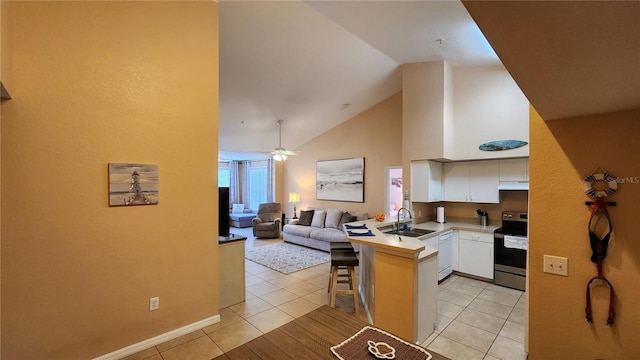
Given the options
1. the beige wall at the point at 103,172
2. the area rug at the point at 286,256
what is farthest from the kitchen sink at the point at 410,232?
the beige wall at the point at 103,172

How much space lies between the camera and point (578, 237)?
59.7 inches

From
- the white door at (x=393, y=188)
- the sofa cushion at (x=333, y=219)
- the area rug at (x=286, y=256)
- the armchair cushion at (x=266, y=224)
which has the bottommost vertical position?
the area rug at (x=286, y=256)

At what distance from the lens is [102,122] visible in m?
2.26

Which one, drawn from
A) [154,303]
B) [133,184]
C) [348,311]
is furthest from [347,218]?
[133,184]

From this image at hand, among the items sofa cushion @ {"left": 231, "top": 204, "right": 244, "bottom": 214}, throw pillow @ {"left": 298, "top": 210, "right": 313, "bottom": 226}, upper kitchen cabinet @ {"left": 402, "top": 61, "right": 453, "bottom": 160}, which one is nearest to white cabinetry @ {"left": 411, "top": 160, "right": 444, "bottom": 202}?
upper kitchen cabinet @ {"left": 402, "top": 61, "right": 453, "bottom": 160}

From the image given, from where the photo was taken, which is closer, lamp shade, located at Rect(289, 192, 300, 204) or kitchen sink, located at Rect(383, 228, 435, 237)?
kitchen sink, located at Rect(383, 228, 435, 237)

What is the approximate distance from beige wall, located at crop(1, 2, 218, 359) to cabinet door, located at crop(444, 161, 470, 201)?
401cm

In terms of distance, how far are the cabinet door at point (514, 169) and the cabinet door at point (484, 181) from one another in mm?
82

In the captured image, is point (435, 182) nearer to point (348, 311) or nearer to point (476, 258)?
point (476, 258)

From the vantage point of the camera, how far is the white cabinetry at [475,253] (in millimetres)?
4059

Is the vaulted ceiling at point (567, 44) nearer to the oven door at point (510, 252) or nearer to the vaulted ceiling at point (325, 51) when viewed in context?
the vaulted ceiling at point (325, 51)

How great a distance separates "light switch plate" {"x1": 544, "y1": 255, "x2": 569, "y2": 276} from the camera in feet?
5.09

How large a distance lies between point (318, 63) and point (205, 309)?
391 cm

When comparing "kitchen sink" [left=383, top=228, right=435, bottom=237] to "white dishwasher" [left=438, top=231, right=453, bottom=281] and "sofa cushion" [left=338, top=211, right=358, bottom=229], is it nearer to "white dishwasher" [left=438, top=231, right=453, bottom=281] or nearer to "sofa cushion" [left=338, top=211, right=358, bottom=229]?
"white dishwasher" [left=438, top=231, right=453, bottom=281]
